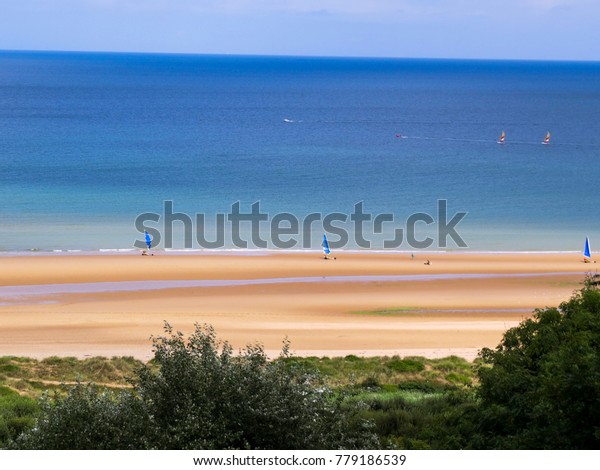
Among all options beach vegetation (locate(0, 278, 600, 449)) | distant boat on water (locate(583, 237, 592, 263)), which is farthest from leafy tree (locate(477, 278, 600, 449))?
distant boat on water (locate(583, 237, 592, 263))

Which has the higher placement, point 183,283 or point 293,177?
point 293,177

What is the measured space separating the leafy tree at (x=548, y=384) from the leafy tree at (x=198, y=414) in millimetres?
2237

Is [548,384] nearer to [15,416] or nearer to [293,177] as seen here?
[15,416]

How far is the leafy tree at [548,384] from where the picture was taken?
408 inches

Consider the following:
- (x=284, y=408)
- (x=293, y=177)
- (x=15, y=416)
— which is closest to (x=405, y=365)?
(x=15, y=416)

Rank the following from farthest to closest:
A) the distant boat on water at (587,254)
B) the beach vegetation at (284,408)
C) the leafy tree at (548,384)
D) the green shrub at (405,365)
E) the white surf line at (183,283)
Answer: the distant boat on water at (587,254) → the white surf line at (183,283) → the green shrub at (405,365) → the leafy tree at (548,384) → the beach vegetation at (284,408)

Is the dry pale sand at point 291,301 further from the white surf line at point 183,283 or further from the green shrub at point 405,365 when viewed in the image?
the green shrub at point 405,365

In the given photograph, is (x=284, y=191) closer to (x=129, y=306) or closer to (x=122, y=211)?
(x=122, y=211)

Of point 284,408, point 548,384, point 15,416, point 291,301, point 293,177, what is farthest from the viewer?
point 293,177

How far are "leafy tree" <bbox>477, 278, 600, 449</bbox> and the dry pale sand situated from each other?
33.3 feet

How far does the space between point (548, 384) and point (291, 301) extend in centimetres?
2018

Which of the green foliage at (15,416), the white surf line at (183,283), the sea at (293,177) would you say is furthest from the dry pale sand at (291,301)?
the green foliage at (15,416)

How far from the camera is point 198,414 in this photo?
32.3 ft

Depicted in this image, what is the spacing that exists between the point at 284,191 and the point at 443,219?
11747mm
